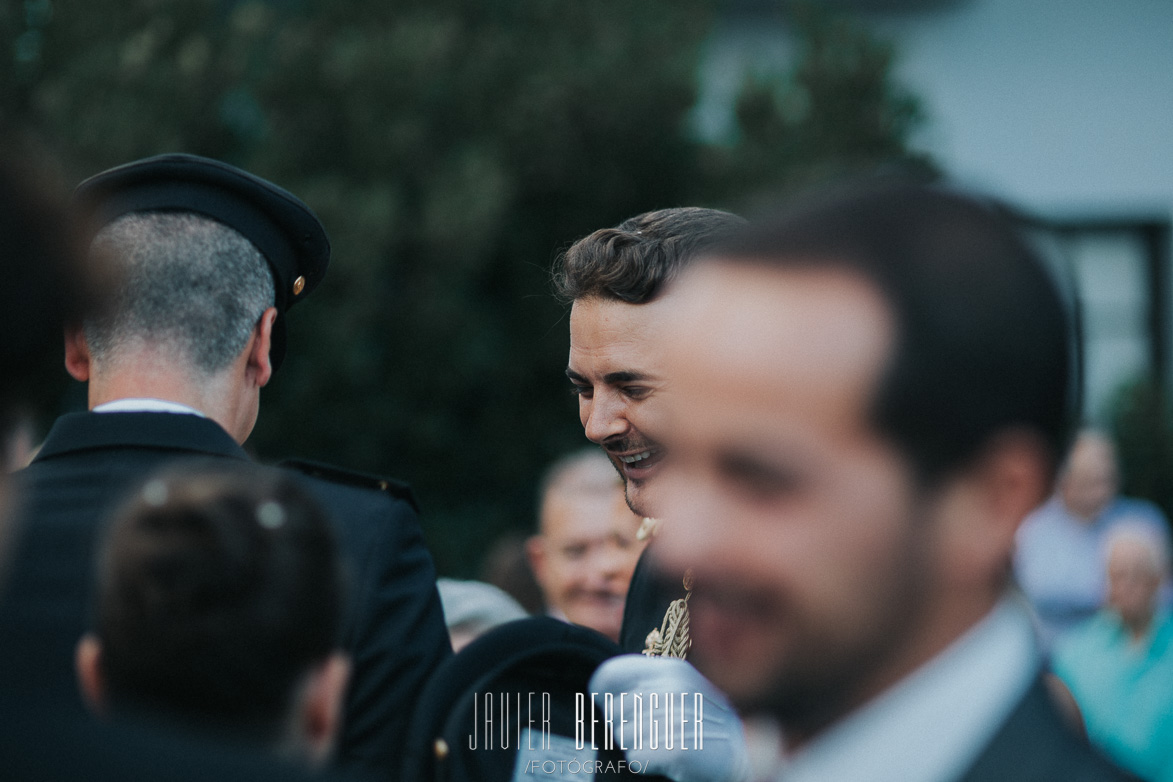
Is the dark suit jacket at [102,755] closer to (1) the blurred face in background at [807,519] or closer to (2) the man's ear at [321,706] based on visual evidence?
(2) the man's ear at [321,706]

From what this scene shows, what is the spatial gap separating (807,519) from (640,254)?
4.39ft

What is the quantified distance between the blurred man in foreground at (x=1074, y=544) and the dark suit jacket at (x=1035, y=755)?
19.6 ft

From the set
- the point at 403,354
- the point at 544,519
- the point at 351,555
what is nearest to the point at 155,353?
the point at 351,555

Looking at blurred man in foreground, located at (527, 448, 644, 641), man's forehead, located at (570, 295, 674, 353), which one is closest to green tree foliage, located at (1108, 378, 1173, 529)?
blurred man in foreground, located at (527, 448, 644, 641)

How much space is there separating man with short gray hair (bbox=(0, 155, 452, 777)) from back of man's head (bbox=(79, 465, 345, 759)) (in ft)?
1.60

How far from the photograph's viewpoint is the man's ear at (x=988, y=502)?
1.09m

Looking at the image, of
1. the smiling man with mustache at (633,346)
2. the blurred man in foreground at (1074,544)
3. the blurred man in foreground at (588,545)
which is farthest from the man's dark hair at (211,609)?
the blurred man in foreground at (1074,544)

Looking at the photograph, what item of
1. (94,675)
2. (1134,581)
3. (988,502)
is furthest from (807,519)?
(1134,581)

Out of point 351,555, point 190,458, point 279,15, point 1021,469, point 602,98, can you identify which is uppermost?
point 279,15

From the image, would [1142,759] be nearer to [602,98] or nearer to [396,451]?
[396,451]

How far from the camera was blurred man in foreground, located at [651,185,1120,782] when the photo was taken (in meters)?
1.08

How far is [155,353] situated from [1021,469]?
1.49 metres

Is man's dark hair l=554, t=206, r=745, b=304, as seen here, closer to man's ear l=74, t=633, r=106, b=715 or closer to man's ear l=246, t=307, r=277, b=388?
man's ear l=246, t=307, r=277, b=388

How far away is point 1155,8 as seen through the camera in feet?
46.5
